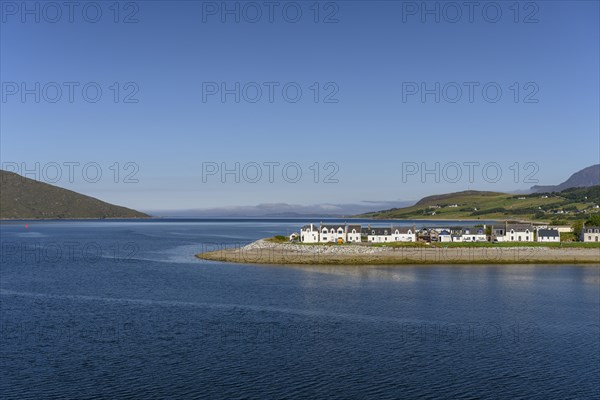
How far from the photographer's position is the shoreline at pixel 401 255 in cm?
9912

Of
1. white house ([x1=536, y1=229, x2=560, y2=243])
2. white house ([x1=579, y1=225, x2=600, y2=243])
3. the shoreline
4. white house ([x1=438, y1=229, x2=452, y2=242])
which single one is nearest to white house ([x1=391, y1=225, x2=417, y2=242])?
white house ([x1=438, y1=229, x2=452, y2=242])

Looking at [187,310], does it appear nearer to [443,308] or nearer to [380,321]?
[380,321]

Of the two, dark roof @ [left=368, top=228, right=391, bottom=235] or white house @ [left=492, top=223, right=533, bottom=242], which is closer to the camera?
white house @ [left=492, top=223, right=533, bottom=242]

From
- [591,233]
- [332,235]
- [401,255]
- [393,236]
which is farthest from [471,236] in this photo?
[332,235]

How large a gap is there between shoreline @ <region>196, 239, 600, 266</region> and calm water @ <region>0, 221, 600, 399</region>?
76.5ft

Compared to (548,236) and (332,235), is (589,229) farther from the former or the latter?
(332,235)

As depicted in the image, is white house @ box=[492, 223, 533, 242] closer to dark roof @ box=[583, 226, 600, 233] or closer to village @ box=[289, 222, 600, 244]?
village @ box=[289, 222, 600, 244]

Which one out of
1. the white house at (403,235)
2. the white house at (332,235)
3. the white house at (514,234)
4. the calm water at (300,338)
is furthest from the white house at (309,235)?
the calm water at (300,338)

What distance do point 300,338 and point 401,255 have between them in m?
64.9

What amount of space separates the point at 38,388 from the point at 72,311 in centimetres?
2266

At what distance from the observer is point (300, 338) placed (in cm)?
4159

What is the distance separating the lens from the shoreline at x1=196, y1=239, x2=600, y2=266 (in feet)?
A: 325

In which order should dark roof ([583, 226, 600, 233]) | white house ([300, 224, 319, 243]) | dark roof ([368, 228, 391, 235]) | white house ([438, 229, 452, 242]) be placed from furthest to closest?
dark roof ([368, 228, 391, 235]), white house ([438, 229, 452, 242]), white house ([300, 224, 319, 243]), dark roof ([583, 226, 600, 233])

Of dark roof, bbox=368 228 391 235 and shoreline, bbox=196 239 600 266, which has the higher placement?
dark roof, bbox=368 228 391 235
